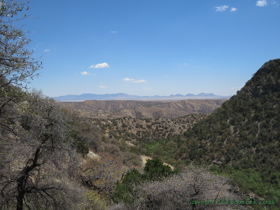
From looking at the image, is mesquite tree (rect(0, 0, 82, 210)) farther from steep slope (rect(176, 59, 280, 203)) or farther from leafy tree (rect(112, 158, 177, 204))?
steep slope (rect(176, 59, 280, 203))

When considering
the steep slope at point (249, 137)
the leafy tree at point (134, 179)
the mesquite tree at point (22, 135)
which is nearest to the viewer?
the mesquite tree at point (22, 135)

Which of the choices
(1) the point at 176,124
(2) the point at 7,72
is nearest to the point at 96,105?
(1) the point at 176,124

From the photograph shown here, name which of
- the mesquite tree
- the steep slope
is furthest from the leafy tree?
the steep slope

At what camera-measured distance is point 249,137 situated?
96.0 ft

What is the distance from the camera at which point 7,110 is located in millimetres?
5863

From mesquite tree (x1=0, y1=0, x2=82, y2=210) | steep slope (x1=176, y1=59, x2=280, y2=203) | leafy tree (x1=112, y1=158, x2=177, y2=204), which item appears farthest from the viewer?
steep slope (x1=176, y1=59, x2=280, y2=203)

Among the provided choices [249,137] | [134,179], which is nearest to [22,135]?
[134,179]

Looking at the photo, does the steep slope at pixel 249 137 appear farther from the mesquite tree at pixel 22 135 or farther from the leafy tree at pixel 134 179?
the mesquite tree at pixel 22 135

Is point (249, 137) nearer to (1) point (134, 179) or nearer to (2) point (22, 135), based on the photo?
(1) point (134, 179)

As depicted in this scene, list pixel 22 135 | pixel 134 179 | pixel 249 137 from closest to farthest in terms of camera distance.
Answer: pixel 22 135, pixel 134 179, pixel 249 137

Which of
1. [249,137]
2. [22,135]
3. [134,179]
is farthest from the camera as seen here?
[249,137]

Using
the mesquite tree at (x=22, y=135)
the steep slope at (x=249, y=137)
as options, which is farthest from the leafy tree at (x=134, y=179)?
the steep slope at (x=249, y=137)

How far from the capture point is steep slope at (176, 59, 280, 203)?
77.8 feet

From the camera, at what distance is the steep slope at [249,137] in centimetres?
2372
